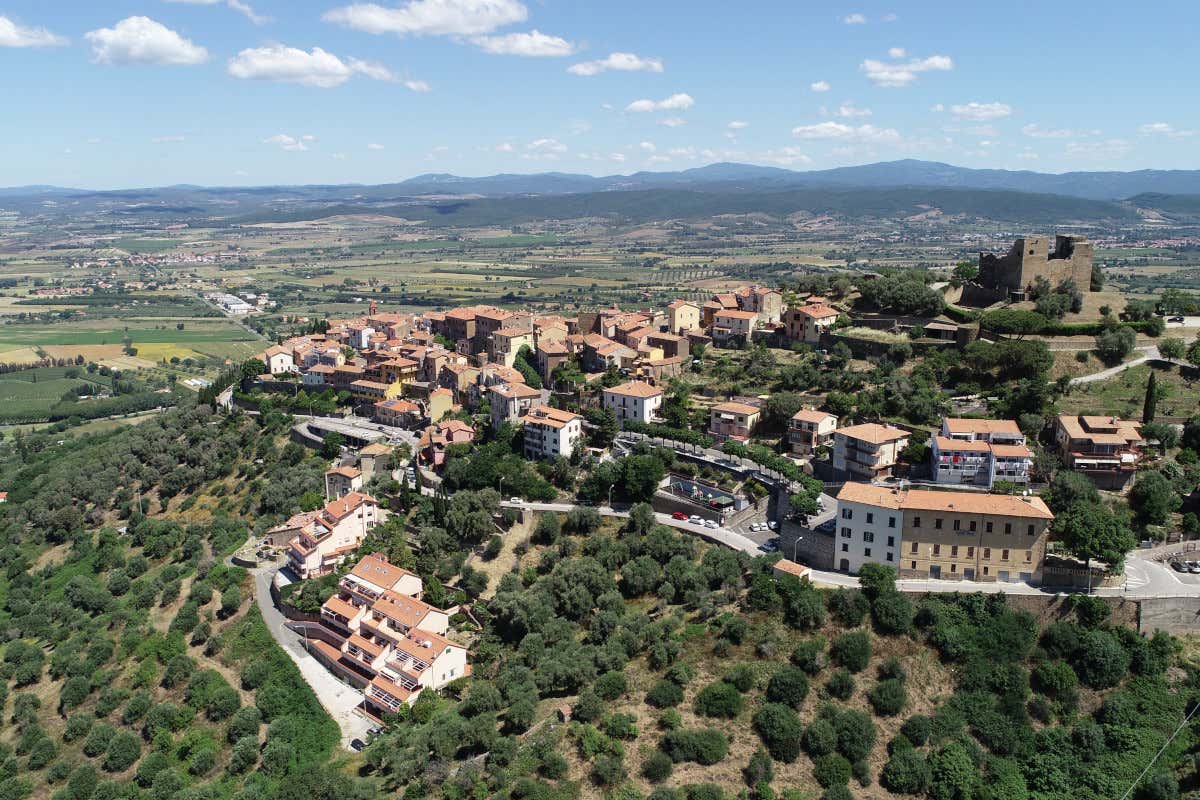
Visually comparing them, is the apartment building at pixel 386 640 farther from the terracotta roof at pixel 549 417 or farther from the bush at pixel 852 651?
the bush at pixel 852 651

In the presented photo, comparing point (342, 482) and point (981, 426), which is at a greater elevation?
point (981, 426)

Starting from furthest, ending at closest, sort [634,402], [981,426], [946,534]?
1. [634,402]
2. [981,426]
3. [946,534]

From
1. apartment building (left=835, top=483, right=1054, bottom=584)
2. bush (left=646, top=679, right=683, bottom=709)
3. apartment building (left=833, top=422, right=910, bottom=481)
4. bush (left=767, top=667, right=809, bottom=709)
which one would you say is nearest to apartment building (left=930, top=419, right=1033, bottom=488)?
apartment building (left=833, top=422, right=910, bottom=481)

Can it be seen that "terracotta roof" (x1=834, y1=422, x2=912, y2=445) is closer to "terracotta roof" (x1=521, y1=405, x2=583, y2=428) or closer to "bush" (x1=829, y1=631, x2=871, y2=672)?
"bush" (x1=829, y1=631, x2=871, y2=672)

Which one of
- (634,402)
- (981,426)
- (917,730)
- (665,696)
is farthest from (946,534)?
(634,402)

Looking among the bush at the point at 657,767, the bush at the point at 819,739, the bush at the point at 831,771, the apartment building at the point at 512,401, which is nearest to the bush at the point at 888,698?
the bush at the point at 819,739

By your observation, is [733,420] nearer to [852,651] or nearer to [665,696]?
[852,651]
